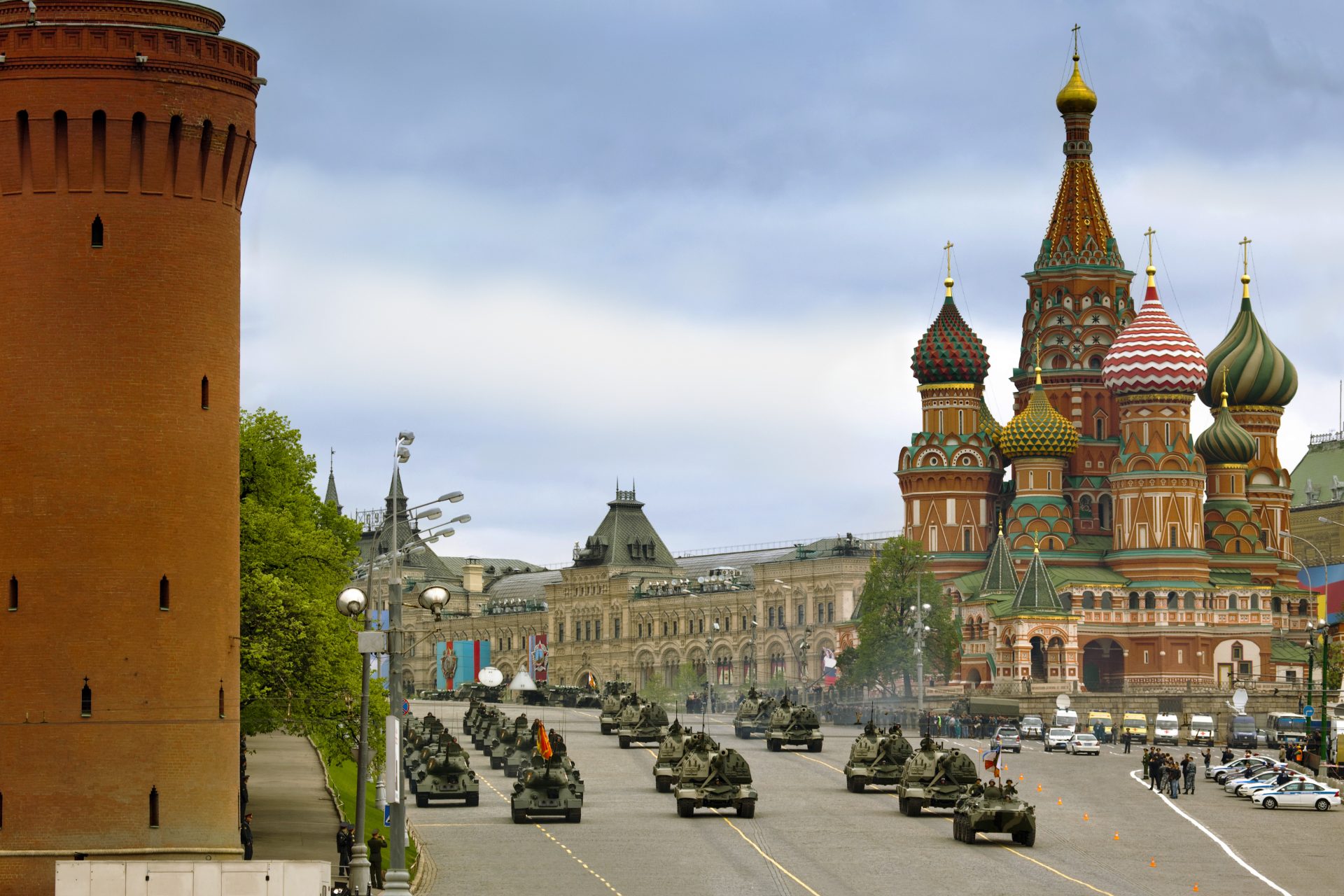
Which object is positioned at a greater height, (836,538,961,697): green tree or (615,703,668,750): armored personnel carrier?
(836,538,961,697): green tree

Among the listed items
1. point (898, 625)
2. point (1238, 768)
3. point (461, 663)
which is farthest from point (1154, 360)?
point (461, 663)

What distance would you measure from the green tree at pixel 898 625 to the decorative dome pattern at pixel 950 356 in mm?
16781

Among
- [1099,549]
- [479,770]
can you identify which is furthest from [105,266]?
[1099,549]

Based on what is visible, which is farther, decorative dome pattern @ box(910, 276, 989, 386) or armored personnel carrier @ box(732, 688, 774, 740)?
decorative dome pattern @ box(910, 276, 989, 386)

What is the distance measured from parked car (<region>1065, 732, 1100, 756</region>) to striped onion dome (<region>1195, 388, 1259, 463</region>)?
53658mm

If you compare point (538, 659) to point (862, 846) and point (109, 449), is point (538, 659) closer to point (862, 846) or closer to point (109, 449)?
point (862, 846)

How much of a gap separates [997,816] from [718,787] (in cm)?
885

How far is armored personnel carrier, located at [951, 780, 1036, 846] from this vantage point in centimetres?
5334

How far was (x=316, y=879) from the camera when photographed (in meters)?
39.9

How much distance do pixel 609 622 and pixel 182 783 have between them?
153 m

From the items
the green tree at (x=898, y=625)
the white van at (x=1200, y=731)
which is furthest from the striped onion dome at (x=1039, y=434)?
the white van at (x=1200, y=731)

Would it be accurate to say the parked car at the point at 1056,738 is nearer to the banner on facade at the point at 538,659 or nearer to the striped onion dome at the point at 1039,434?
the striped onion dome at the point at 1039,434

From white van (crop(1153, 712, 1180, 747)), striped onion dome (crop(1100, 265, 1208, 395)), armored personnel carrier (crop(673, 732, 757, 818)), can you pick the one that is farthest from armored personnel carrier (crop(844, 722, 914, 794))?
striped onion dome (crop(1100, 265, 1208, 395))

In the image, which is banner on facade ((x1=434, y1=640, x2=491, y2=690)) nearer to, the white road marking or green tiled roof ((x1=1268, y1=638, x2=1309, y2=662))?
green tiled roof ((x1=1268, y1=638, x2=1309, y2=662))
